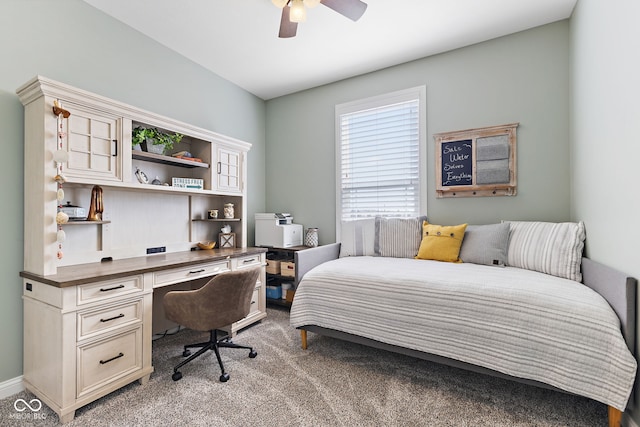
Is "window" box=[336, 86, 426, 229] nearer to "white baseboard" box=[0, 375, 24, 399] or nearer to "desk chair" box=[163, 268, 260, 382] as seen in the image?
"desk chair" box=[163, 268, 260, 382]

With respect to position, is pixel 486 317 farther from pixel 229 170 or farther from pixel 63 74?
pixel 63 74

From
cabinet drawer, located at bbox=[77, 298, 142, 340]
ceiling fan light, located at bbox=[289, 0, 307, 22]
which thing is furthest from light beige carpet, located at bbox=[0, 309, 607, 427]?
ceiling fan light, located at bbox=[289, 0, 307, 22]

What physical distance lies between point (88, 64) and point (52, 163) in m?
1.03

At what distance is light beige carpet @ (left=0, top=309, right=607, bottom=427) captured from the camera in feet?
5.34

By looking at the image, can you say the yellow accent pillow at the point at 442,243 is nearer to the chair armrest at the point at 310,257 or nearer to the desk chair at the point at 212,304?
the chair armrest at the point at 310,257

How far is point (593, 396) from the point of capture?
1455 millimetres

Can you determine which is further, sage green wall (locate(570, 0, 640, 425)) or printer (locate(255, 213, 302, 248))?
printer (locate(255, 213, 302, 248))

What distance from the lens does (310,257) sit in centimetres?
285

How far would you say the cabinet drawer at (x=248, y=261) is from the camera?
283 cm

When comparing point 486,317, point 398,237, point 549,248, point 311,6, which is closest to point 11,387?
point 486,317

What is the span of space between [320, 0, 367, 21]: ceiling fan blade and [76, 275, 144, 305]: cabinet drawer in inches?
91.7

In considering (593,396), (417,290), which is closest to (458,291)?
(417,290)

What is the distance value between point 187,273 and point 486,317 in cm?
214

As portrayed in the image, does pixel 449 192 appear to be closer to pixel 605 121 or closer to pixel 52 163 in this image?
pixel 605 121
